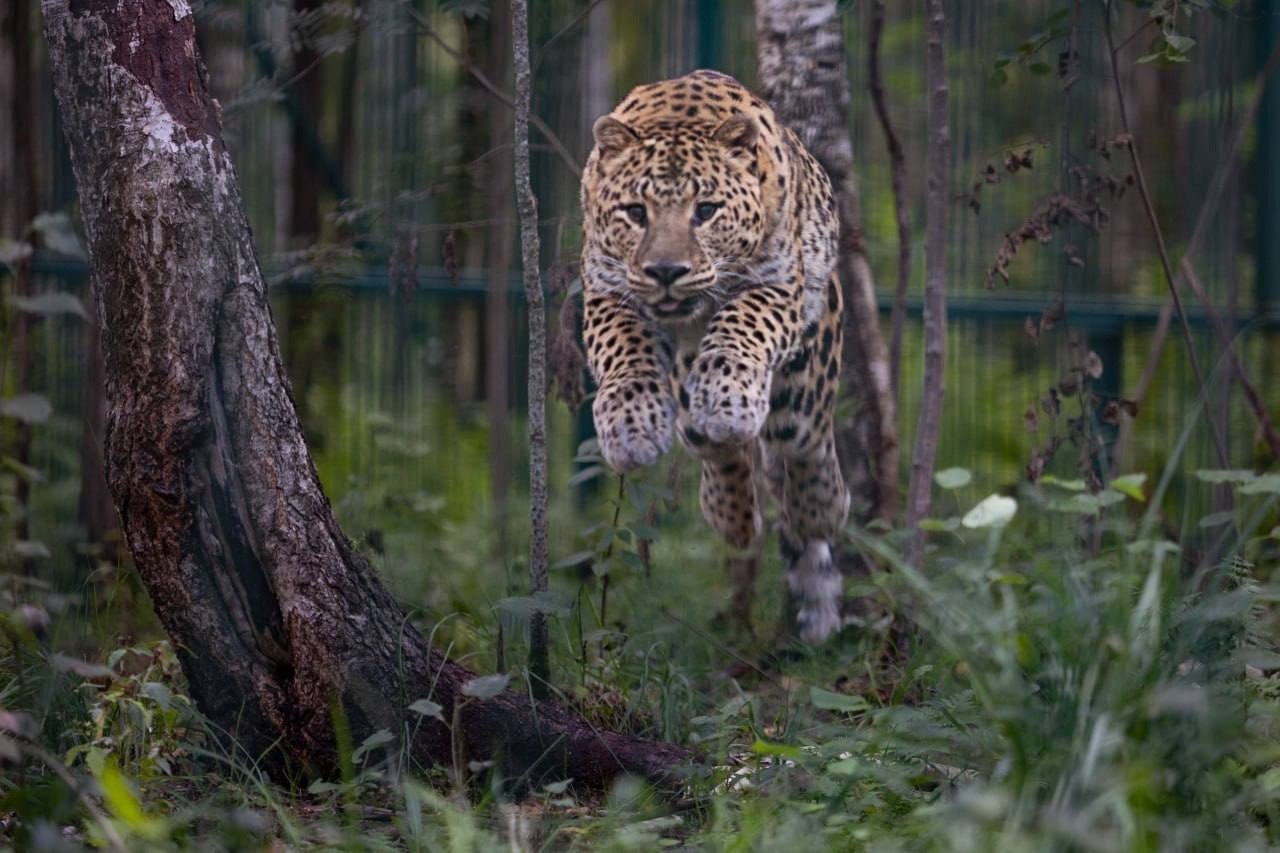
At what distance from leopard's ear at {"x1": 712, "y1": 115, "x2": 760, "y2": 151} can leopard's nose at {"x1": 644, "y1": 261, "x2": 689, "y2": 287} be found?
0.58 m

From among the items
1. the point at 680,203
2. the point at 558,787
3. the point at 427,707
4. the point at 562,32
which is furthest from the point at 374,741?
the point at 562,32

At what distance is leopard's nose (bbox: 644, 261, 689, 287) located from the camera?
4.84 meters

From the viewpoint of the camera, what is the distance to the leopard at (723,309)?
4.79 m

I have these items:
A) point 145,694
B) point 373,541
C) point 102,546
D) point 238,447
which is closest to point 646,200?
point 373,541

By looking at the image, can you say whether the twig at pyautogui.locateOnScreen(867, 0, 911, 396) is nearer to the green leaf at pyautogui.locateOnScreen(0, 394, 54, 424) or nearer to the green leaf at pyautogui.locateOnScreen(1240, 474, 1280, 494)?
the green leaf at pyautogui.locateOnScreen(1240, 474, 1280, 494)

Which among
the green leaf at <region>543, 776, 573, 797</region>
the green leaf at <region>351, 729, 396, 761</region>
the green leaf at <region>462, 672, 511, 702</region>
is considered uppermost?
the green leaf at <region>462, 672, 511, 702</region>

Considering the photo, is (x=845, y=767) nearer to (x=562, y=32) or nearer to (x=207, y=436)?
(x=207, y=436)

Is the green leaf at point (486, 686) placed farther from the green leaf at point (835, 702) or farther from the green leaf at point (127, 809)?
the green leaf at point (127, 809)

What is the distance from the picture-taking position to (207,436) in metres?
3.57

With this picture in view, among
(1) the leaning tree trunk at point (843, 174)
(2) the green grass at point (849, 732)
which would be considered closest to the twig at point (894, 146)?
(1) the leaning tree trunk at point (843, 174)

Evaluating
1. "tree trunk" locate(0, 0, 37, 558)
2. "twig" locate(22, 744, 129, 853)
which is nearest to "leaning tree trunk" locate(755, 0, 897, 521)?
"tree trunk" locate(0, 0, 37, 558)

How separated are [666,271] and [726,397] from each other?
46cm

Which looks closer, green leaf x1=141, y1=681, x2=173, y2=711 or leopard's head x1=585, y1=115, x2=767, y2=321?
green leaf x1=141, y1=681, x2=173, y2=711

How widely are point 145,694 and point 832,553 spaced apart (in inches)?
112
